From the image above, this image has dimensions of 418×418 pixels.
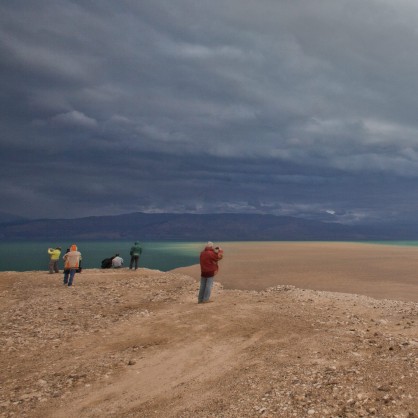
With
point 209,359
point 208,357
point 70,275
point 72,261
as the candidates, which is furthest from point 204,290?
point 70,275

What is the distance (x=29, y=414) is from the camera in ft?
27.2

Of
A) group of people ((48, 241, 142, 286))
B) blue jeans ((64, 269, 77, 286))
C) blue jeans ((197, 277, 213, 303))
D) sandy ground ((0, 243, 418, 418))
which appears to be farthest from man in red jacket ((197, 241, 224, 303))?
blue jeans ((64, 269, 77, 286))

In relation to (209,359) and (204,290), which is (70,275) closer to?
(204,290)

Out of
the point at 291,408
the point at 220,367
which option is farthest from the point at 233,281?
the point at 291,408

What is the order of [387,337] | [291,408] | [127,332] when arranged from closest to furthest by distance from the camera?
[291,408] < [387,337] < [127,332]

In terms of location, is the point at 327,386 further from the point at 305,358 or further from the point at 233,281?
the point at 233,281

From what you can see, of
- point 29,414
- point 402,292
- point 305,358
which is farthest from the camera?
point 402,292

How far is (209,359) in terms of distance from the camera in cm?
1114

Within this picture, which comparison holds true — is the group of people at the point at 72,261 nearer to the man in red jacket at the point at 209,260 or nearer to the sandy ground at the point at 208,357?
the sandy ground at the point at 208,357

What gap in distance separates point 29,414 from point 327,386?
6.43 meters

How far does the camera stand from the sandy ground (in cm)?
819

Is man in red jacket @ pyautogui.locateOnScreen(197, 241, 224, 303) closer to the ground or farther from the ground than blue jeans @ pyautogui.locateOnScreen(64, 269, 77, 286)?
farther from the ground

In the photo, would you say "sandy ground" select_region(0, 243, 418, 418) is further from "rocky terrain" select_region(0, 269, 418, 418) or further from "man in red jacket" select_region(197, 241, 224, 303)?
"man in red jacket" select_region(197, 241, 224, 303)

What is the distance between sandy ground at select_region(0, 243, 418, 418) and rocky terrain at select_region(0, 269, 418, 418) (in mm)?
33
